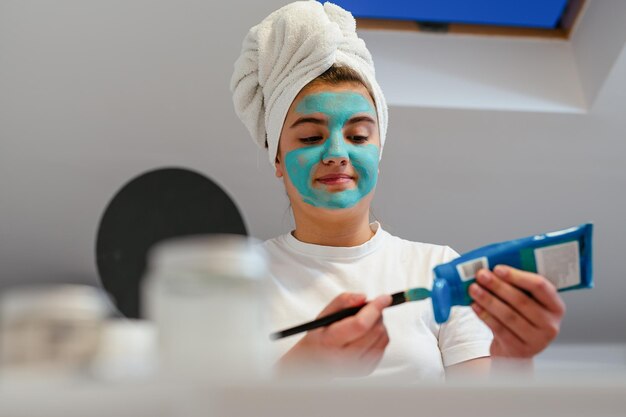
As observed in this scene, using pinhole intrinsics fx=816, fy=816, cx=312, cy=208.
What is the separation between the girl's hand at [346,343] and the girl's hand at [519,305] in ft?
0.35

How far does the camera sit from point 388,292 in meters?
1.25

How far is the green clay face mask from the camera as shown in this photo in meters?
1.33

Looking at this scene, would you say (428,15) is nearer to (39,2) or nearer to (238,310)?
(39,2)

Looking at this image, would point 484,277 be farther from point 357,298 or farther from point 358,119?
point 358,119

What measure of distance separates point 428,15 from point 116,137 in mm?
914

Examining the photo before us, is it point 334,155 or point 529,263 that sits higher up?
point 334,155

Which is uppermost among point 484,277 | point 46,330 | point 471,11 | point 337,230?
point 471,11

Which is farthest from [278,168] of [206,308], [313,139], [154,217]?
[206,308]

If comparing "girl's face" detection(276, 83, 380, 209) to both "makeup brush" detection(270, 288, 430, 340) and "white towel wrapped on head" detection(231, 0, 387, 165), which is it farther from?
"makeup brush" detection(270, 288, 430, 340)

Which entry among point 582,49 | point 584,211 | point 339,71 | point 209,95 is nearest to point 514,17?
point 582,49

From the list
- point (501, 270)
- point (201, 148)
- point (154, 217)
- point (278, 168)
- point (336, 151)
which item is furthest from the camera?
point (201, 148)

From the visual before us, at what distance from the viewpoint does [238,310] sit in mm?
481

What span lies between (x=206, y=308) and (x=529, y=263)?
527 mm

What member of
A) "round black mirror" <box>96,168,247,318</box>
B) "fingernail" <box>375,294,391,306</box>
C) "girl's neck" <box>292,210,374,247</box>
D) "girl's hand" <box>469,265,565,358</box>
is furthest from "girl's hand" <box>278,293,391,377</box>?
"round black mirror" <box>96,168,247,318</box>
